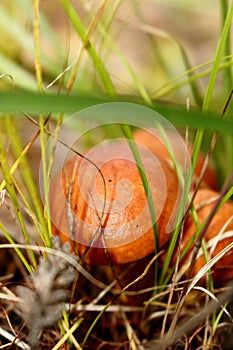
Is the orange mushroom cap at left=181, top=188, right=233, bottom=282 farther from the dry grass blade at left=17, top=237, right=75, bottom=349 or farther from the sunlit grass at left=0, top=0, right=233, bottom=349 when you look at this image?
the dry grass blade at left=17, top=237, right=75, bottom=349

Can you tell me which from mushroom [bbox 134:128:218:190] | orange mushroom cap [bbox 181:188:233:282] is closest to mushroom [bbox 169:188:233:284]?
orange mushroom cap [bbox 181:188:233:282]

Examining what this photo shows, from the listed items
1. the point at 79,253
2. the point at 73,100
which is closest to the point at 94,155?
the point at 79,253

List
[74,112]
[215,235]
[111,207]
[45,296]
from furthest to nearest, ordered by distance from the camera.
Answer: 1. [215,235]
2. [111,207]
3. [45,296]
4. [74,112]

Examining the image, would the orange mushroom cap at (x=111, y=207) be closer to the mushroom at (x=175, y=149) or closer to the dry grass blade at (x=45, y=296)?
the dry grass blade at (x=45, y=296)

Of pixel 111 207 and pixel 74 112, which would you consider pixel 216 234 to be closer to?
pixel 111 207

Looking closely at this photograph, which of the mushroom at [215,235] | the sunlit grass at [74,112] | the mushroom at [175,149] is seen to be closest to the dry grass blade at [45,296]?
the sunlit grass at [74,112]

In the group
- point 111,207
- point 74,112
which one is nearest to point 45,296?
point 111,207
